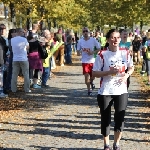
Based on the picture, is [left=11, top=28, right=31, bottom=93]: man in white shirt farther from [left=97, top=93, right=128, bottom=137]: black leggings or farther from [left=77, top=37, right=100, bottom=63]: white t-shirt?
[left=97, top=93, right=128, bottom=137]: black leggings

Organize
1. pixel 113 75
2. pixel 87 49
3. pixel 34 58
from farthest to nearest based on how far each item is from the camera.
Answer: pixel 34 58 < pixel 87 49 < pixel 113 75

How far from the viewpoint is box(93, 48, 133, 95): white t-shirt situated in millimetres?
6789

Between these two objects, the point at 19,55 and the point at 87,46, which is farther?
the point at 19,55

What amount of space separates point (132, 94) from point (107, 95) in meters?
6.85

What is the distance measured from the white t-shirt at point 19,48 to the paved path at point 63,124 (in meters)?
1.12

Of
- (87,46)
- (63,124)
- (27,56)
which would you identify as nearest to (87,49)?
(87,46)

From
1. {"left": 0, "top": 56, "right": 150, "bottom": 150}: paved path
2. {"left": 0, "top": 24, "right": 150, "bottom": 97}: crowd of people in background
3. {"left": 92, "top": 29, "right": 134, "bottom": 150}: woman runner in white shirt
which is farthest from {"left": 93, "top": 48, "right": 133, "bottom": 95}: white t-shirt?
{"left": 0, "top": 24, "right": 150, "bottom": 97}: crowd of people in background

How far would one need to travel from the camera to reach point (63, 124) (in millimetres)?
9258

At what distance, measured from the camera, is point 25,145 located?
297 inches

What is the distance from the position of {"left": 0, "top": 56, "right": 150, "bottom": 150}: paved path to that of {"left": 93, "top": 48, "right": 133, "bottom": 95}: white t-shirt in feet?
3.52

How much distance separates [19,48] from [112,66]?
263 inches

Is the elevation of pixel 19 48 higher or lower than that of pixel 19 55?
higher

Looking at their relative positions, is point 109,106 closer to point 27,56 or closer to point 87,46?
point 87,46

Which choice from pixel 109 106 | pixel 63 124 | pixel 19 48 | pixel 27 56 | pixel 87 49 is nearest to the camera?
pixel 109 106
